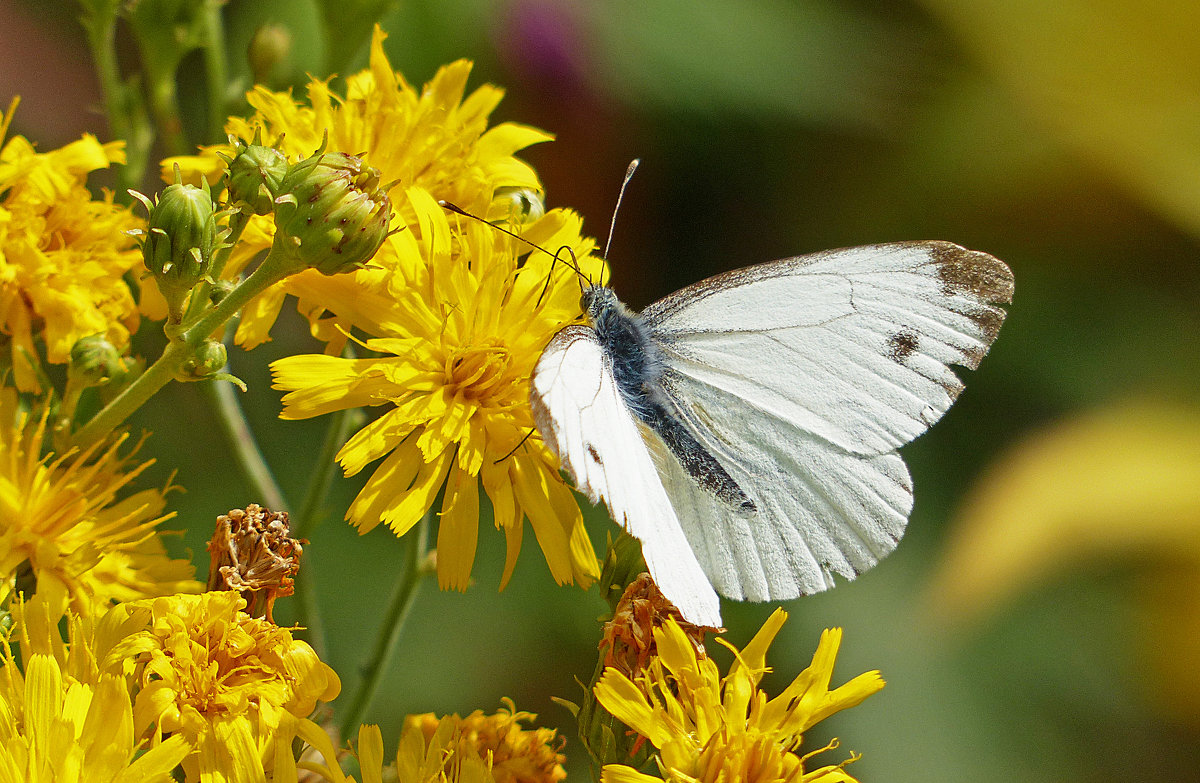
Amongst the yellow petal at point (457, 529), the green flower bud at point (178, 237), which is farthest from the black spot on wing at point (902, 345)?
the green flower bud at point (178, 237)

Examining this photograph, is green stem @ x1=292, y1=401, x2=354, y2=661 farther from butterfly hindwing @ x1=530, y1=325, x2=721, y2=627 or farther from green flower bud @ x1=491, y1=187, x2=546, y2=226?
butterfly hindwing @ x1=530, y1=325, x2=721, y2=627

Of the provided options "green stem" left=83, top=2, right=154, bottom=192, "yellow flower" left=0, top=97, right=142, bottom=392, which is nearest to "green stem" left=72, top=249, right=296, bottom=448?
"yellow flower" left=0, top=97, right=142, bottom=392

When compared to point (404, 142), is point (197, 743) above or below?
below

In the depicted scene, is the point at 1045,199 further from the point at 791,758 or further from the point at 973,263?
the point at 791,758

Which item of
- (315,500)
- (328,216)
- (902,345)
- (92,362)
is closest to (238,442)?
(315,500)

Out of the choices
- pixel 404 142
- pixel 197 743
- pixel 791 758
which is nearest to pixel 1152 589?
pixel 791 758

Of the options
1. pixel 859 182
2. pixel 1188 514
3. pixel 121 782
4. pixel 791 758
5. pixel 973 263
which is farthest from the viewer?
pixel 859 182

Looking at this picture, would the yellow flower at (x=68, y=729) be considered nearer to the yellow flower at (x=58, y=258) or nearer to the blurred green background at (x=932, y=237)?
the yellow flower at (x=58, y=258)
